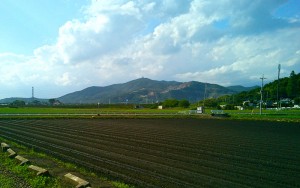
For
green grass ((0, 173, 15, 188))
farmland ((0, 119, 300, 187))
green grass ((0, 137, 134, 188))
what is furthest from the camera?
farmland ((0, 119, 300, 187))

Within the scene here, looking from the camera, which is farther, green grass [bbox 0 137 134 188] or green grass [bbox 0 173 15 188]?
green grass [bbox 0 137 134 188]

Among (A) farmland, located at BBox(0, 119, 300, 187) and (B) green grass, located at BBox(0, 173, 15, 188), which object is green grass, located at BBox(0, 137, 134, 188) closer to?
(B) green grass, located at BBox(0, 173, 15, 188)

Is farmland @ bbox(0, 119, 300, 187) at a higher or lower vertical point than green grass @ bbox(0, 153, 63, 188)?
lower

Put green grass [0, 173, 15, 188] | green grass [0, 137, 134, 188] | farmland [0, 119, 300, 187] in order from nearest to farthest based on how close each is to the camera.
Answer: green grass [0, 173, 15, 188]
green grass [0, 137, 134, 188]
farmland [0, 119, 300, 187]

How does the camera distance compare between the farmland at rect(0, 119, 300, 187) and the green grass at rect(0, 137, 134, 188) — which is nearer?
the green grass at rect(0, 137, 134, 188)

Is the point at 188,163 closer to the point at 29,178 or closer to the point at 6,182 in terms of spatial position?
the point at 29,178

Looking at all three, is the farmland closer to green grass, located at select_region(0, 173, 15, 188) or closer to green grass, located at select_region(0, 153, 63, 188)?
green grass, located at select_region(0, 153, 63, 188)

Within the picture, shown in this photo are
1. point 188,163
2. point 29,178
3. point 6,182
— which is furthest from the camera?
point 188,163

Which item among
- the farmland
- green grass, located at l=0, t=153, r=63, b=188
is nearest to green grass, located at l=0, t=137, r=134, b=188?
green grass, located at l=0, t=153, r=63, b=188

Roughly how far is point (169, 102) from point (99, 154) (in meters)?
132

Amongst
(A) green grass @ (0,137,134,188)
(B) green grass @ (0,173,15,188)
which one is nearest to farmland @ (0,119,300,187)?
(A) green grass @ (0,137,134,188)

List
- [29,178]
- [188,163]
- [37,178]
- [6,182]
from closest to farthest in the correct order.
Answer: [6,182], [37,178], [29,178], [188,163]

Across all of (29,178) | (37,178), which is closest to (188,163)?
(37,178)

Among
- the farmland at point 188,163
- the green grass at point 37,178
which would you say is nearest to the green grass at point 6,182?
the green grass at point 37,178
